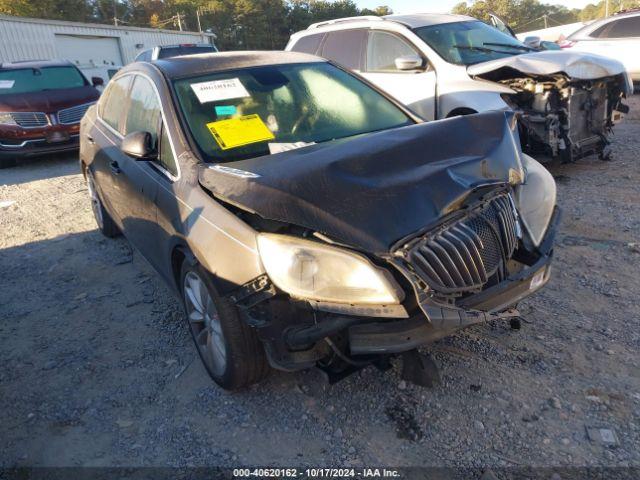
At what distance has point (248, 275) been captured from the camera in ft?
7.72

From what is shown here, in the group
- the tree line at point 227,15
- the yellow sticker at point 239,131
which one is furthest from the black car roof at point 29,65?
the tree line at point 227,15

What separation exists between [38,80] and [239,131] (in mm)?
8767

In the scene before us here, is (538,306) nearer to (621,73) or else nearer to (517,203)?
(517,203)

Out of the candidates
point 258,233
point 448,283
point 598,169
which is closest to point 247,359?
point 258,233

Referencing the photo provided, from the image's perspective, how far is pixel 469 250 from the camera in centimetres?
230

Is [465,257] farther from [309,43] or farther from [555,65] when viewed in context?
[309,43]

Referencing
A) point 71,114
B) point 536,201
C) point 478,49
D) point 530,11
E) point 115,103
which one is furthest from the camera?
point 530,11

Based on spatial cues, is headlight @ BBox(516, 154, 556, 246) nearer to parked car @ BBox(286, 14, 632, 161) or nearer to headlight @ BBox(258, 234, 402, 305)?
headlight @ BBox(258, 234, 402, 305)

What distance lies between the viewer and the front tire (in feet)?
8.31

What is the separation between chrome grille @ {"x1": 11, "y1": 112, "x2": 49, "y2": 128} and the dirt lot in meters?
6.07

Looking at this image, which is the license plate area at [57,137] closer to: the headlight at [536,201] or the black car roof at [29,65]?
the black car roof at [29,65]

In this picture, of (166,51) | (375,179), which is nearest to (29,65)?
(166,51)

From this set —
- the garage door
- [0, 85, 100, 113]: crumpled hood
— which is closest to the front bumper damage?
[0, 85, 100, 113]: crumpled hood

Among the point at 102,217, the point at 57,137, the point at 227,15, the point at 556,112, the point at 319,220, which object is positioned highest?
the point at 227,15
